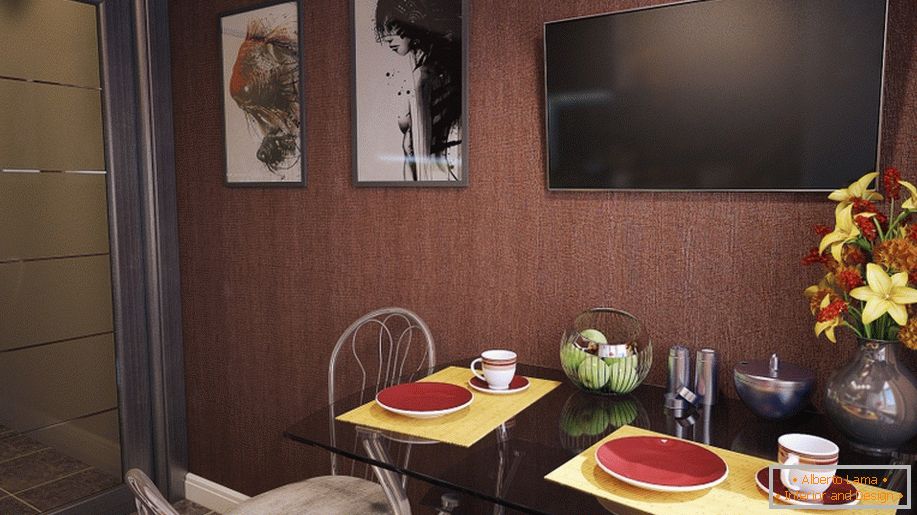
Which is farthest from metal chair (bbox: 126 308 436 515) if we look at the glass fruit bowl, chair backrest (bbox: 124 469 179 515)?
the glass fruit bowl

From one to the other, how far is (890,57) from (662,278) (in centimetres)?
70

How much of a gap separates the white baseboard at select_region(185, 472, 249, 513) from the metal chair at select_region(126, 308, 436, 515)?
32.5 inches

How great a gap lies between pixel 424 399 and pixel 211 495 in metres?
1.86

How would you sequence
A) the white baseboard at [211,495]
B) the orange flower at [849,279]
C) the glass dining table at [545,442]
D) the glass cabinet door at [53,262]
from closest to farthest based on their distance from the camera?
the glass dining table at [545,442], the orange flower at [849,279], the glass cabinet door at [53,262], the white baseboard at [211,495]

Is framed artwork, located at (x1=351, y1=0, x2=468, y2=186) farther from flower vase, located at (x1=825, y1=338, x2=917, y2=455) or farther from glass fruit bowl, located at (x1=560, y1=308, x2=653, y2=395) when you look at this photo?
flower vase, located at (x1=825, y1=338, x2=917, y2=455)

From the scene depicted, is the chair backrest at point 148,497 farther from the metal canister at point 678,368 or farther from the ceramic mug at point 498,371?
the metal canister at point 678,368

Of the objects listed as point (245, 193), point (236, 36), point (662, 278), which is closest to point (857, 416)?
point (662, 278)

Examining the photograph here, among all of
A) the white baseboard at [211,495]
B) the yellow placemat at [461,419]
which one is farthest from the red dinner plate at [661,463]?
the white baseboard at [211,495]

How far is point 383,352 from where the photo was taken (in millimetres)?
2371

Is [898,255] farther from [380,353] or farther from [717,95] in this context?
[380,353]

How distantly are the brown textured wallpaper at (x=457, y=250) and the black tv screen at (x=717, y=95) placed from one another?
64 mm

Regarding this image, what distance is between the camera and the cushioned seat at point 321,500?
5.82ft

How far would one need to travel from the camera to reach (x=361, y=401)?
1.62 meters

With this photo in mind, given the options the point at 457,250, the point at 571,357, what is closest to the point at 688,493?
the point at 571,357
